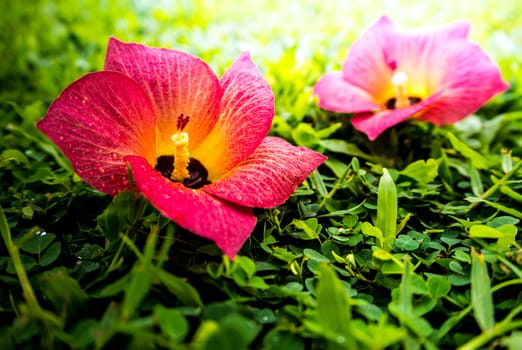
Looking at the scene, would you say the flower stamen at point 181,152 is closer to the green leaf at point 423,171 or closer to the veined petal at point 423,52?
the green leaf at point 423,171

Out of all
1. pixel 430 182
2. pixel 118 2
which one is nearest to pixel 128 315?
pixel 430 182

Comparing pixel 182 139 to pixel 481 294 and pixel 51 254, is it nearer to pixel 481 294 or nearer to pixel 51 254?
pixel 51 254

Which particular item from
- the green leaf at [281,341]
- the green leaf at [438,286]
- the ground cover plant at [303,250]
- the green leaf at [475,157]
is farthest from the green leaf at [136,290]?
the green leaf at [475,157]

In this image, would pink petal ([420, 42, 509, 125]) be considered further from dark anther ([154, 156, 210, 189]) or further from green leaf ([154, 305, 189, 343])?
green leaf ([154, 305, 189, 343])

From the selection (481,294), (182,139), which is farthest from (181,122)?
(481,294)

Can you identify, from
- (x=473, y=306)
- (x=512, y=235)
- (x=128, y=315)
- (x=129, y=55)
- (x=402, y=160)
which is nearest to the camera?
(x=128, y=315)

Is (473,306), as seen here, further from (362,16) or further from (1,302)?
(362,16)
